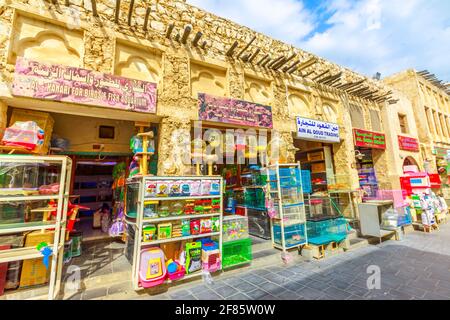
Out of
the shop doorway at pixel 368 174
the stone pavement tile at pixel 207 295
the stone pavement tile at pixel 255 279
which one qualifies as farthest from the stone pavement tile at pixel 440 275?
the shop doorway at pixel 368 174

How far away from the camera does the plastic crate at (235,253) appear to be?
4547 millimetres

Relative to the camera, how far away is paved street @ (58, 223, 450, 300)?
139 inches

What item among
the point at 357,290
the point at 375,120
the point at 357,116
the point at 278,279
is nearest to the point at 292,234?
the point at 278,279

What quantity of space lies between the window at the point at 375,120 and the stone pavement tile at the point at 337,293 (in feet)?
35.6

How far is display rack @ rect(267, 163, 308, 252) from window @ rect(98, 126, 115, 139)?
5731mm

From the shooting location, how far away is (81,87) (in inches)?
171

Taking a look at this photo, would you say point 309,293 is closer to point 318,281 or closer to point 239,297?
point 318,281

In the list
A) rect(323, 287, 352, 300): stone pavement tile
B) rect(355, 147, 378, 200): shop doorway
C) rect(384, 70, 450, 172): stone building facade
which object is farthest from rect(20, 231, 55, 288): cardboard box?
rect(384, 70, 450, 172): stone building facade

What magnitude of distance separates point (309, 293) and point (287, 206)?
2408 millimetres

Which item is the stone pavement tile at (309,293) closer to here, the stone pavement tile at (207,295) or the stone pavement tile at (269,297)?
the stone pavement tile at (269,297)

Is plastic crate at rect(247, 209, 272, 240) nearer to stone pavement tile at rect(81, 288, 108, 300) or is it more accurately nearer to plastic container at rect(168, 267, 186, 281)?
plastic container at rect(168, 267, 186, 281)

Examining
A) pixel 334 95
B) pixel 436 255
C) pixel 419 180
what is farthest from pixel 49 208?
pixel 419 180

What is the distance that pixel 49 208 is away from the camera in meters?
3.98
